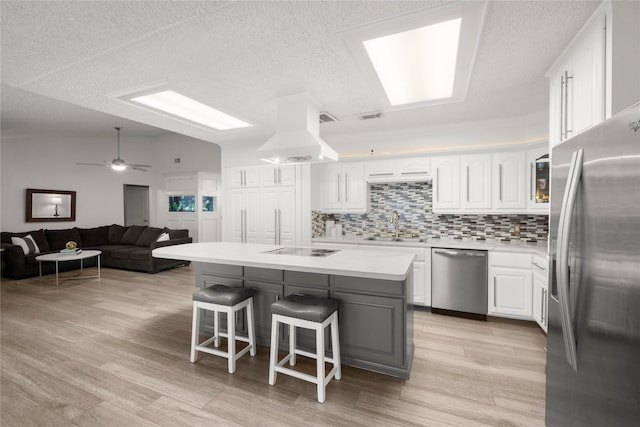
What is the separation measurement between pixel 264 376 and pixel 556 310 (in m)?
2.06

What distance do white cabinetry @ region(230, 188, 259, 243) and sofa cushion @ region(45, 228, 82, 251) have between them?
4424 mm

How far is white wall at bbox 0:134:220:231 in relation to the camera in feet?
19.6

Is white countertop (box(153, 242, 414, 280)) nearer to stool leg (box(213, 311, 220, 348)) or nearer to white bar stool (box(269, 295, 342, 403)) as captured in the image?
white bar stool (box(269, 295, 342, 403))

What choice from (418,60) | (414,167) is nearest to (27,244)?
(414,167)

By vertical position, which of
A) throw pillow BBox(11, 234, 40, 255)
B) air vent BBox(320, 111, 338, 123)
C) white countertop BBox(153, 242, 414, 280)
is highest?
air vent BBox(320, 111, 338, 123)

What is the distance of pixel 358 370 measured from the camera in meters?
2.37

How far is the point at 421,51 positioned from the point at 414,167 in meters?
2.10

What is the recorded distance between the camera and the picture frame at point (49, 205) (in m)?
6.16

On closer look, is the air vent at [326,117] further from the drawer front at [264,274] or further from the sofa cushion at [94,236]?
the sofa cushion at [94,236]

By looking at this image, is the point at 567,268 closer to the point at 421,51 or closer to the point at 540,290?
the point at 421,51

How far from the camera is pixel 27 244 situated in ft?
18.3

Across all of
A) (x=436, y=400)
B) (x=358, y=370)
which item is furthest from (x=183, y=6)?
(x=436, y=400)

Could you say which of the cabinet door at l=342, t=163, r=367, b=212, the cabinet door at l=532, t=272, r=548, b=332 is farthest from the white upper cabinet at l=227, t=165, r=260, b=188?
the cabinet door at l=532, t=272, r=548, b=332

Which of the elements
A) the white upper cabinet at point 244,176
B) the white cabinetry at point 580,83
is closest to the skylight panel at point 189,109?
the white upper cabinet at point 244,176
